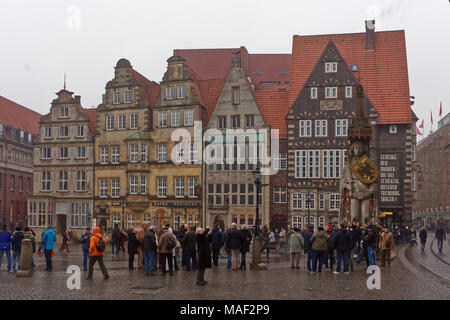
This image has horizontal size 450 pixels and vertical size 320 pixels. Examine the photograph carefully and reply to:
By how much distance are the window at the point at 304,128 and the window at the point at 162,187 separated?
40.1 ft

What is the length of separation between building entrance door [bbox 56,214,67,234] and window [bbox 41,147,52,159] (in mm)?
5533

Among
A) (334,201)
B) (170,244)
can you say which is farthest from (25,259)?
(334,201)

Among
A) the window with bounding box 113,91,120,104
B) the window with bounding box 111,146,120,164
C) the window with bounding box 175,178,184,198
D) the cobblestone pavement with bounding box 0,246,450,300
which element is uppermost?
the window with bounding box 113,91,120,104

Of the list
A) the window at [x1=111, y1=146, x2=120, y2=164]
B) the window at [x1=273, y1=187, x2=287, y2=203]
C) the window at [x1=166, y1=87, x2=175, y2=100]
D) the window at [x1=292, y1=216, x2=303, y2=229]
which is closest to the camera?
the window at [x1=292, y1=216, x2=303, y2=229]

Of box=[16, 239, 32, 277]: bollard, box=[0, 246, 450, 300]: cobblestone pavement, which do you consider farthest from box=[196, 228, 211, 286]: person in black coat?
box=[16, 239, 32, 277]: bollard

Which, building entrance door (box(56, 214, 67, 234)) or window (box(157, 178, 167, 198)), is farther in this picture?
building entrance door (box(56, 214, 67, 234))

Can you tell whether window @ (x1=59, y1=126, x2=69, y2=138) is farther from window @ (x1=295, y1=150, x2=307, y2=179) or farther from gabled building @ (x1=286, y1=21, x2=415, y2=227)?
window @ (x1=295, y1=150, x2=307, y2=179)

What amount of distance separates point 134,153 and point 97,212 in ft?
20.4

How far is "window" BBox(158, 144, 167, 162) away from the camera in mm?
48906

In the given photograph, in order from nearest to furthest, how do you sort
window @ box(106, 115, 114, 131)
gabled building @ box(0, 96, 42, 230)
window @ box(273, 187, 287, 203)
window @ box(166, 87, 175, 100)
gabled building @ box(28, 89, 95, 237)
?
1. window @ box(273, 187, 287, 203)
2. window @ box(166, 87, 175, 100)
3. window @ box(106, 115, 114, 131)
4. gabled building @ box(28, 89, 95, 237)
5. gabled building @ box(0, 96, 42, 230)

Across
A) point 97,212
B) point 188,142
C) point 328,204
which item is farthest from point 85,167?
point 328,204

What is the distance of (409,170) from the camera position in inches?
1763

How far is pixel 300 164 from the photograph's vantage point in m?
45.8

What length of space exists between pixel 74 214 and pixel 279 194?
733 inches
